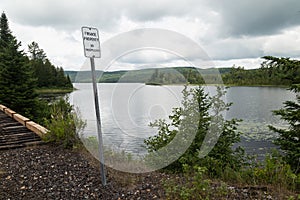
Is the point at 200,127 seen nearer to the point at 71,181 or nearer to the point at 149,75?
the point at 149,75

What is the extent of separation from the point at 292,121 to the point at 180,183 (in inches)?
194

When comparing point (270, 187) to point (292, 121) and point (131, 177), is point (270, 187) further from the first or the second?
point (292, 121)

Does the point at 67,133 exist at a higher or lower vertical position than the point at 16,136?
higher

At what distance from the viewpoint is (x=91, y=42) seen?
2.95 metres

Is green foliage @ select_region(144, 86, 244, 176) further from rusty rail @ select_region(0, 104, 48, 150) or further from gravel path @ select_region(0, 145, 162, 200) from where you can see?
rusty rail @ select_region(0, 104, 48, 150)

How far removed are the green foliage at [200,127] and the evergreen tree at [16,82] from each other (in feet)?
42.0

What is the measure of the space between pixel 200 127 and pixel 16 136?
4061mm

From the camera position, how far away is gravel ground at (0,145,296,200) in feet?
9.87

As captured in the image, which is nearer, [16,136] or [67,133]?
[67,133]

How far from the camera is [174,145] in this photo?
14.5 feet

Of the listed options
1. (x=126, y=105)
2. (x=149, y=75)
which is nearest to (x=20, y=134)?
Result: (x=126, y=105)

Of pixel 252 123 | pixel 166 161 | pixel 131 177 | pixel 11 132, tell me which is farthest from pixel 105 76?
pixel 252 123

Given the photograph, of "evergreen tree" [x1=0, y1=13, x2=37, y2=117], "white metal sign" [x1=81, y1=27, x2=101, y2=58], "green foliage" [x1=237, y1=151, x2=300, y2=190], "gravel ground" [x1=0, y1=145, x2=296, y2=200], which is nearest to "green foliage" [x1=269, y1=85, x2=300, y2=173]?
"green foliage" [x1=237, y1=151, x2=300, y2=190]

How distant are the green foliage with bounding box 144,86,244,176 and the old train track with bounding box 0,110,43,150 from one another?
8.32ft
